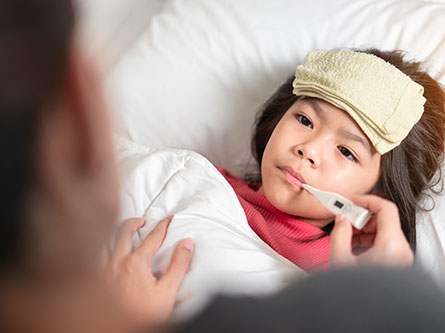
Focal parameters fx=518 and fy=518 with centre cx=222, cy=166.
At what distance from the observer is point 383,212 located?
851 mm

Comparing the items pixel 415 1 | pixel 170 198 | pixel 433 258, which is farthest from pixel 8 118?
pixel 415 1

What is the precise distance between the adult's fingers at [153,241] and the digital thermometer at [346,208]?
0.97ft

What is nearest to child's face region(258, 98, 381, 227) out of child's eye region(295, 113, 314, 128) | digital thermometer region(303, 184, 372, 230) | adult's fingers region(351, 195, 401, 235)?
child's eye region(295, 113, 314, 128)

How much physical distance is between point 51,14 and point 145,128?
1093 mm

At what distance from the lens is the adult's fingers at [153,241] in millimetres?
896

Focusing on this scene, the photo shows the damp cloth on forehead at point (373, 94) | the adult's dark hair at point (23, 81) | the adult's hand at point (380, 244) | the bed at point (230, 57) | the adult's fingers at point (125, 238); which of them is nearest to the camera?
the adult's dark hair at point (23, 81)

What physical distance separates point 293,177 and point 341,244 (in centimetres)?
33

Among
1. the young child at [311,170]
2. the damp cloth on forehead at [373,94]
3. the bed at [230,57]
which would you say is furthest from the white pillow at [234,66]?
the damp cloth on forehead at [373,94]

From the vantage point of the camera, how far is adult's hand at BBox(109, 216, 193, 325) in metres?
0.80

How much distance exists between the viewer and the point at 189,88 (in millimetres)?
1405

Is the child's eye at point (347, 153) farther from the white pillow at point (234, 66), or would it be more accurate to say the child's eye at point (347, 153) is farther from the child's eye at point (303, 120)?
the white pillow at point (234, 66)

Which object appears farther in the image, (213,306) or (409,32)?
(409,32)

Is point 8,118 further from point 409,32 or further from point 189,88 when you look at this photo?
point 409,32

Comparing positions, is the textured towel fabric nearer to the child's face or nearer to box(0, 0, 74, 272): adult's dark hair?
the child's face
